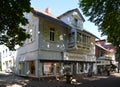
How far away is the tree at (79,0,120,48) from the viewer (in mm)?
18500

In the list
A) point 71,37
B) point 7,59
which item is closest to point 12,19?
point 71,37

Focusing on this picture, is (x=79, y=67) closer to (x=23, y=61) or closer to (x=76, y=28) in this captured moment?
(x=76, y=28)

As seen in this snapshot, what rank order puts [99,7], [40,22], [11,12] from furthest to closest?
[40,22], [99,7], [11,12]

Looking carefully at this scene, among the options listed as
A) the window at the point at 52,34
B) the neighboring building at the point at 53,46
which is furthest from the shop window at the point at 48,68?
the window at the point at 52,34

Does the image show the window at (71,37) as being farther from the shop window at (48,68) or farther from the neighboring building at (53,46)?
the shop window at (48,68)

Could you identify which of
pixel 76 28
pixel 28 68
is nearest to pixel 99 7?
pixel 76 28

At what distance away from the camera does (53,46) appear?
28.2 metres

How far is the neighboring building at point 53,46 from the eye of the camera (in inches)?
1041

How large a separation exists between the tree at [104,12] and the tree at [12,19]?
7066 mm

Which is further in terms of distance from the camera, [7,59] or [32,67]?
[7,59]

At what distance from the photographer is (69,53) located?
102 feet

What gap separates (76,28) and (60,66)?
21.1 feet

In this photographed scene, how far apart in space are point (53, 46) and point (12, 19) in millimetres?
13675

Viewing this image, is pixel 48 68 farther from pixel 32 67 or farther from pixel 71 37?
pixel 71 37
